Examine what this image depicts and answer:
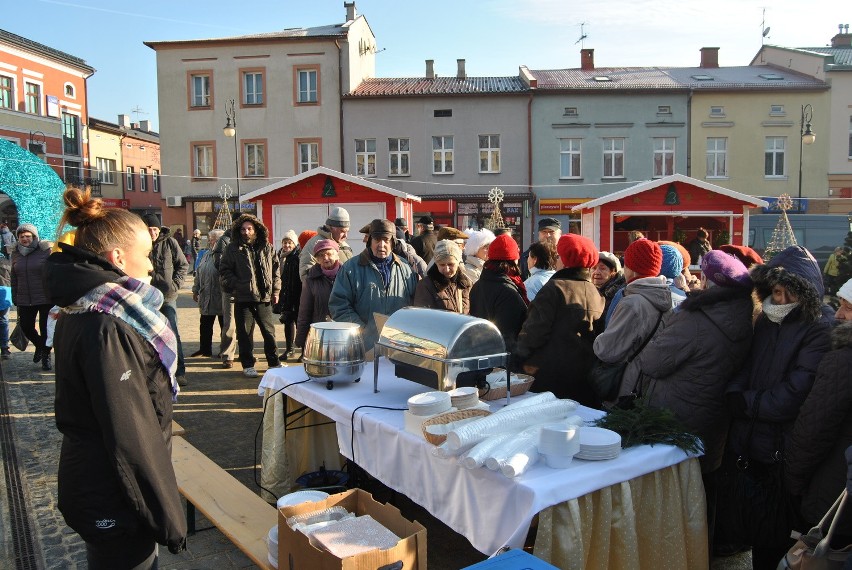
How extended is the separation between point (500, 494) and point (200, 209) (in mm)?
27697

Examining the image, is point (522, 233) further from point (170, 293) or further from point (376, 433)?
point (376, 433)

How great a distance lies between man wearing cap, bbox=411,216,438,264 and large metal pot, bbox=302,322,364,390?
472 cm

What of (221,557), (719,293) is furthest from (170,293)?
(719,293)

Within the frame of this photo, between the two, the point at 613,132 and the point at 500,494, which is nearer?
the point at 500,494

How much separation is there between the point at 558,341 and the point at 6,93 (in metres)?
36.5

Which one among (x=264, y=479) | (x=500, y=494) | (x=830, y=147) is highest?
(x=830, y=147)

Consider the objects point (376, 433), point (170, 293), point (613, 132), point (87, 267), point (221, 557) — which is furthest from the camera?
point (613, 132)

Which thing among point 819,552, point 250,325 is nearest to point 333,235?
point 250,325

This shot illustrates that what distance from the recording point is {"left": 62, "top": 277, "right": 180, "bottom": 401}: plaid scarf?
2.13 meters

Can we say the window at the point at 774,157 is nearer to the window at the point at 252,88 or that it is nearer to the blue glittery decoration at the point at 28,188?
the window at the point at 252,88

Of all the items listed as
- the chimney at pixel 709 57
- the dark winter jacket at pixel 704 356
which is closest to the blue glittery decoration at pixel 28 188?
the dark winter jacket at pixel 704 356

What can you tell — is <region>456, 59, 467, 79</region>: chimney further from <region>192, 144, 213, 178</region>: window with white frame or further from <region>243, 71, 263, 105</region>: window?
<region>192, 144, 213, 178</region>: window with white frame

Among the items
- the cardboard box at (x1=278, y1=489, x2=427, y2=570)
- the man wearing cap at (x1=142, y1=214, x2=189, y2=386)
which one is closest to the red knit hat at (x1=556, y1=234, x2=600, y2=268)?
the cardboard box at (x1=278, y1=489, x2=427, y2=570)

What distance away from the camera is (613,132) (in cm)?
2719
